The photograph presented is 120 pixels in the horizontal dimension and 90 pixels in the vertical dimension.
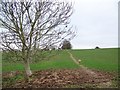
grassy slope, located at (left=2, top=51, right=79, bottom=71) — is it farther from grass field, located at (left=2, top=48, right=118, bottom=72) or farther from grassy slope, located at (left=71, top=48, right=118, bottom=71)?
grassy slope, located at (left=71, top=48, right=118, bottom=71)

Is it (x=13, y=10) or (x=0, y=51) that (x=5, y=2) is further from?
(x=0, y=51)

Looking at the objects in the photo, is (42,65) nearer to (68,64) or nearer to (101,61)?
(68,64)

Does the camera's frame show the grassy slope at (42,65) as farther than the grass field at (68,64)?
Yes

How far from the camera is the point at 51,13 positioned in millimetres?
20906

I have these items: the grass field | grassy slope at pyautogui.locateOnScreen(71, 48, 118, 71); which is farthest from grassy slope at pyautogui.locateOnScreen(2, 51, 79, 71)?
grassy slope at pyautogui.locateOnScreen(71, 48, 118, 71)

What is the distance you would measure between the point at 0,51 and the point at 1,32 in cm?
174

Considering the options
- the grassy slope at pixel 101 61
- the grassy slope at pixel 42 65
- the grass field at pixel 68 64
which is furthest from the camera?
the grassy slope at pixel 42 65

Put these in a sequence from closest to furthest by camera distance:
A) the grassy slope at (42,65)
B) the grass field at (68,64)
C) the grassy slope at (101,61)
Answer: the grassy slope at (101,61) < the grass field at (68,64) < the grassy slope at (42,65)

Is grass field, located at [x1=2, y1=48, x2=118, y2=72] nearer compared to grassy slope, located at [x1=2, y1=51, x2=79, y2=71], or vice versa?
grass field, located at [x1=2, y1=48, x2=118, y2=72]

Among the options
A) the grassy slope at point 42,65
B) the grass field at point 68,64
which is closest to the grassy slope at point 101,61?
the grass field at point 68,64

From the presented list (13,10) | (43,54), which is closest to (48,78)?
(43,54)

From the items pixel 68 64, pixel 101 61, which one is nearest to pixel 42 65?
pixel 68 64

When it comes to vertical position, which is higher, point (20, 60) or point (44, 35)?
point (44, 35)

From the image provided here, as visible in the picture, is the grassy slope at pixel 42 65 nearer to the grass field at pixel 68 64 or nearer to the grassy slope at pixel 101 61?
the grass field at pixel 68 64
